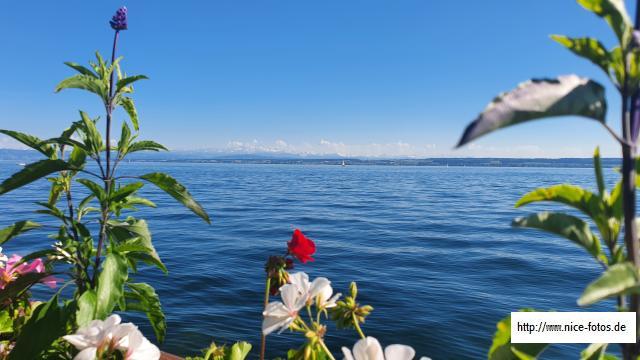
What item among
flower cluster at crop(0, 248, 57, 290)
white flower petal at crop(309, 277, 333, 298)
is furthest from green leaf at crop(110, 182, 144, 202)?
white flower petal at crop(309, 277, 333, 298)

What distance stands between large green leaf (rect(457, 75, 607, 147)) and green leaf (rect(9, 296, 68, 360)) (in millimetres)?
2310

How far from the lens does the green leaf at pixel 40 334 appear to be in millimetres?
2064

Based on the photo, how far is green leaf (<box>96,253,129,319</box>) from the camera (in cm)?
191

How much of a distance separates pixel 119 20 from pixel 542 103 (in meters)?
2.50

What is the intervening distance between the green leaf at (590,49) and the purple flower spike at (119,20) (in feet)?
7.88

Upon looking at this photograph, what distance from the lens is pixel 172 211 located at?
73.6 ft

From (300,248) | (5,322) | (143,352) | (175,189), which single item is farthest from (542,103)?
(5,322)

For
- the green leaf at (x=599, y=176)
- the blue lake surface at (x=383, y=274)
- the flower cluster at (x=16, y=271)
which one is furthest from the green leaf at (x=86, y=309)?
the blue lake surface at (x=383, y=274)

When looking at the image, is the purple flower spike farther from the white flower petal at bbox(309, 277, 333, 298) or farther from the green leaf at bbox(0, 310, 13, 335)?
the green leaf at bbox(0, 310, 13, 335)

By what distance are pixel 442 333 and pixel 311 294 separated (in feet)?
20.2

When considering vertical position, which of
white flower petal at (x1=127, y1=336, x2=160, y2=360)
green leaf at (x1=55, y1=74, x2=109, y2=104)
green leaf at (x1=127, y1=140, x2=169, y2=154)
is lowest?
white flower petal at (x1=127, y1=336, x2=160, y2=360)

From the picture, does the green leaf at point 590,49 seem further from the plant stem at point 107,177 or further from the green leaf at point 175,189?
the plant stem at point 107,177

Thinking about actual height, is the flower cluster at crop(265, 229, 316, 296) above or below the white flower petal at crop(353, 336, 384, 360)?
above

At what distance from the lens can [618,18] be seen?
0.86 m
